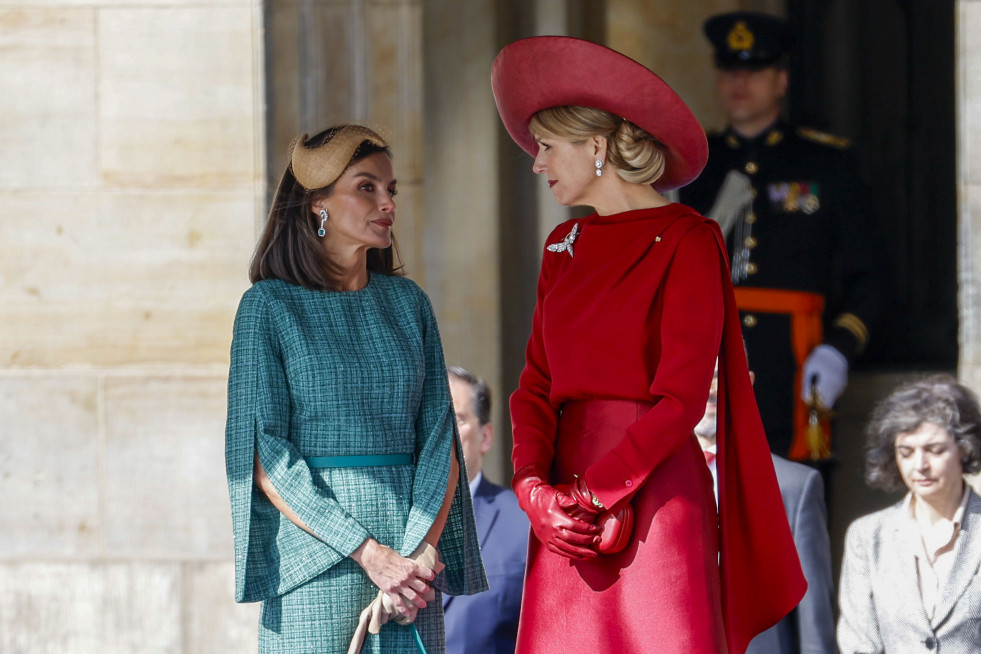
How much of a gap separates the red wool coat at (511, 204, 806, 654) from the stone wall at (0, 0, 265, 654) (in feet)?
7.18

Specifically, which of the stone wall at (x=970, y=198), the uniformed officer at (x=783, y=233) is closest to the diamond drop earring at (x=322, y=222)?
the uniformed officer at (x=783, y=233)

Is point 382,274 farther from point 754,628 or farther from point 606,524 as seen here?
point 754,628

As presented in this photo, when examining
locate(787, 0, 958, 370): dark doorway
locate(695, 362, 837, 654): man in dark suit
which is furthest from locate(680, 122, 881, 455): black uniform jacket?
locate(787, 0, 958, 370): dark doorway

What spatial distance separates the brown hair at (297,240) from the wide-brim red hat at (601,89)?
471 mm

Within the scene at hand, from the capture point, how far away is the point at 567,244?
3.12 meters

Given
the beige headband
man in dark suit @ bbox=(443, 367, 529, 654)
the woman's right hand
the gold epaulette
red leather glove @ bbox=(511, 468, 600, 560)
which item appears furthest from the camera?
the gold epaulette

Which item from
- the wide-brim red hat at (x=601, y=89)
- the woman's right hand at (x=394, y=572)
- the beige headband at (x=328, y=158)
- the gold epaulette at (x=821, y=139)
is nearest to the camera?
the wide-brim red hat at (x=601, y=89)

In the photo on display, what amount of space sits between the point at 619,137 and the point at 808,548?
1656 mm

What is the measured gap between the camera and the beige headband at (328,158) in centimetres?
328

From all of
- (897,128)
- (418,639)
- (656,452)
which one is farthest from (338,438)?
(897,128)

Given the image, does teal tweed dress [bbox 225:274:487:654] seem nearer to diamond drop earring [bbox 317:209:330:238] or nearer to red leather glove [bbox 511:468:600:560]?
diamond drop earring [bbox 317:209:330:238]

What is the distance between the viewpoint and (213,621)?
4914 millimetres

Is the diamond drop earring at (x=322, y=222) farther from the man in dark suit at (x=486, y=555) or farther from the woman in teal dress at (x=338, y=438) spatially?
the man in dark suit at (x=486, y=555)

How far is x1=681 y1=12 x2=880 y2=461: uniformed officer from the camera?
4.74 meters
